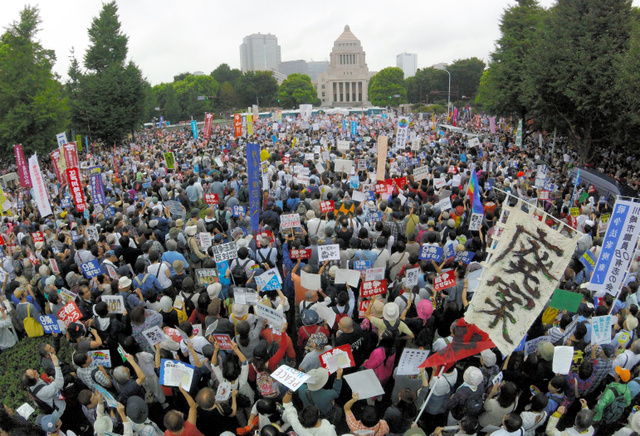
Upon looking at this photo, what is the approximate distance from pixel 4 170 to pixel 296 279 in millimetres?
24927

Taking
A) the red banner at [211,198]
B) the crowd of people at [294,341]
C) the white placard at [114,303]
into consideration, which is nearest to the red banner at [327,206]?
the crowd of people at [294,341]

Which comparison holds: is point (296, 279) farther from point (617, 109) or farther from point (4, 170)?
point (4, 170)

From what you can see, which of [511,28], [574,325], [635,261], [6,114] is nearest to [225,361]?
[574,325]

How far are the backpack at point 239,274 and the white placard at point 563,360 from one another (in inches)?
164

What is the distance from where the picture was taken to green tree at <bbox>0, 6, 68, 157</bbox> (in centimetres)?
2117

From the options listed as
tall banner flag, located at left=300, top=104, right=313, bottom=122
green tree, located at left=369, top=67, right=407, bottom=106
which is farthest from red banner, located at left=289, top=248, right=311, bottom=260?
green tree, located at left=369, top=67, right=407, bottom=106

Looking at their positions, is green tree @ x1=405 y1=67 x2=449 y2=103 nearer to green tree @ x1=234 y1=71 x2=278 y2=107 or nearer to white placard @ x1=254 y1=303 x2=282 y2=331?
green tree @ x1=234 y1=71 x2=278 y2=107

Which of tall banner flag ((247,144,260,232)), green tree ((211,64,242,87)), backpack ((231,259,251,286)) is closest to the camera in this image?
backpack ((231,259,251,286))

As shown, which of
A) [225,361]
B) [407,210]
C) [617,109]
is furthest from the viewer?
[617,109]

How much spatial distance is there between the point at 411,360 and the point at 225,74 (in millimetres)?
94922

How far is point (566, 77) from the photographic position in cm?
1520

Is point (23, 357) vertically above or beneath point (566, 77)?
beneath

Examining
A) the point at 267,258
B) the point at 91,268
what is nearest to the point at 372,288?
the point at 267,258

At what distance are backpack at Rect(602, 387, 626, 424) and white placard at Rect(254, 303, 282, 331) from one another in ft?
11.0
